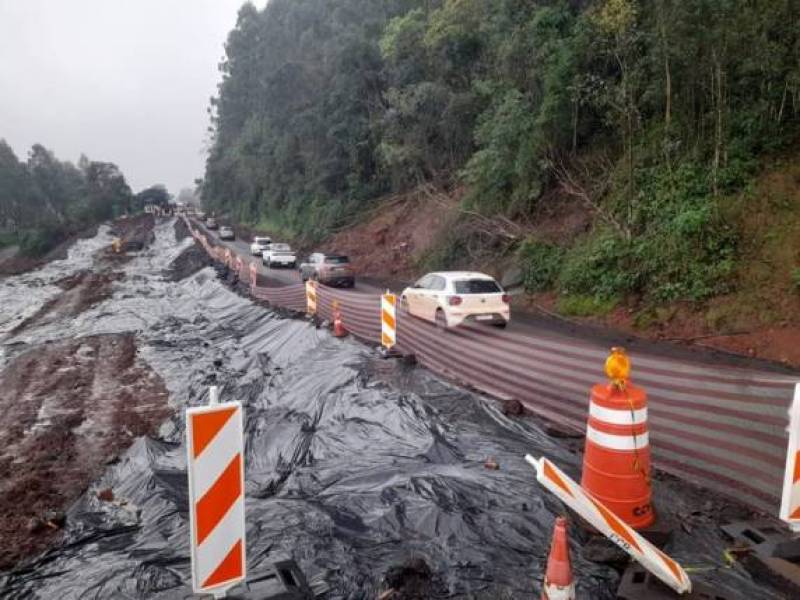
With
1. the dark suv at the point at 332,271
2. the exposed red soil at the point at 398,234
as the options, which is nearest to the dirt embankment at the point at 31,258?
the exposed red soil at the point at 398,234

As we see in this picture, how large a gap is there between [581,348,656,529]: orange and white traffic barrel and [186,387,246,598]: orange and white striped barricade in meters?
2.38

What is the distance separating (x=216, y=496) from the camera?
2.77 meters

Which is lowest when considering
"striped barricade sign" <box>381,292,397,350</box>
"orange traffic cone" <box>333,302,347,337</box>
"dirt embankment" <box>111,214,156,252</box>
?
"dirt embankment" <box>111,214,156,252</box>

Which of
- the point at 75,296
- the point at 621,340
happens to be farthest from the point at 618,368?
the point at 75,296

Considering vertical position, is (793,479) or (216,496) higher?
(216,496)

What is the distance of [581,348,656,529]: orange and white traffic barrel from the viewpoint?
11.5ft

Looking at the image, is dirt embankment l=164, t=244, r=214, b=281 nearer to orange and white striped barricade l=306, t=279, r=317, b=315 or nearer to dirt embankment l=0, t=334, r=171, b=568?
dirt embankment l=0, t=334, r=171, b=568

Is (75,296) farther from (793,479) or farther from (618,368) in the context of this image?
(793,479)

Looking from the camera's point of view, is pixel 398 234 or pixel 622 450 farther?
pixel 398 234

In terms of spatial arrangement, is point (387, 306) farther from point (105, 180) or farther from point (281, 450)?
point (105, 180)

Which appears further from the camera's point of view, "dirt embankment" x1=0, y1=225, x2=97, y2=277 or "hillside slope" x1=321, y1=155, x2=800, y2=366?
"dirt embankment" x1=0, y1=225, x2=97, y2=277

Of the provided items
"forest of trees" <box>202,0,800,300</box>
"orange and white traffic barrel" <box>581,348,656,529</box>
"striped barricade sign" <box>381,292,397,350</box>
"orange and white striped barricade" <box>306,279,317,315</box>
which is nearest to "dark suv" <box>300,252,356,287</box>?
"forest of trees" <box>202,0,800,300</box>

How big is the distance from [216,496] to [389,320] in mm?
6398

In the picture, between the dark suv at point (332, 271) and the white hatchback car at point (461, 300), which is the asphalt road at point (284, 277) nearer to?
the dark suv at point (332, 271)
